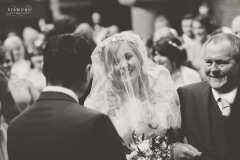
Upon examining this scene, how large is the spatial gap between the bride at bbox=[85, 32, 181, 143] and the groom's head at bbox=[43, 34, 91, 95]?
4.10ft

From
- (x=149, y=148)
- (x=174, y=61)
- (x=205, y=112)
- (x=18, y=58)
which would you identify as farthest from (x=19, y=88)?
(x=205, y=112)

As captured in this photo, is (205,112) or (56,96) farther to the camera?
(205,112)

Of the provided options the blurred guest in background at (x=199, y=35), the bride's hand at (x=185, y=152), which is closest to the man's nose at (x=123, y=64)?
the bride's hand at (x=185, y=152)

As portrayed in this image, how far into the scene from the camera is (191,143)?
3.94 metres

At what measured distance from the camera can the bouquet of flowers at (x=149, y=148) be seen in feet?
12.8

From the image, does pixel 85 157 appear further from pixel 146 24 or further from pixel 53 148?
pixel 146 24

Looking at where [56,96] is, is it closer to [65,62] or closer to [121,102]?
[65,62]

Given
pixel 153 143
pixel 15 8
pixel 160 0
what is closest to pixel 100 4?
pixel 160 0

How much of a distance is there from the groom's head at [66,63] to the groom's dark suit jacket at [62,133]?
0.09 metres

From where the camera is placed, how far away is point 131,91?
4.20 metres

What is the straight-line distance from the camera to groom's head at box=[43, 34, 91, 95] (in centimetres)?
285

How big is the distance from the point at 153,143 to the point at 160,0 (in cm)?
862

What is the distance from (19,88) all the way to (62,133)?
344 cm

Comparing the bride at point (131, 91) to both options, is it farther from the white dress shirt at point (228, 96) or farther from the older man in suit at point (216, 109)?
the white dress shirt at point (228, 96)
